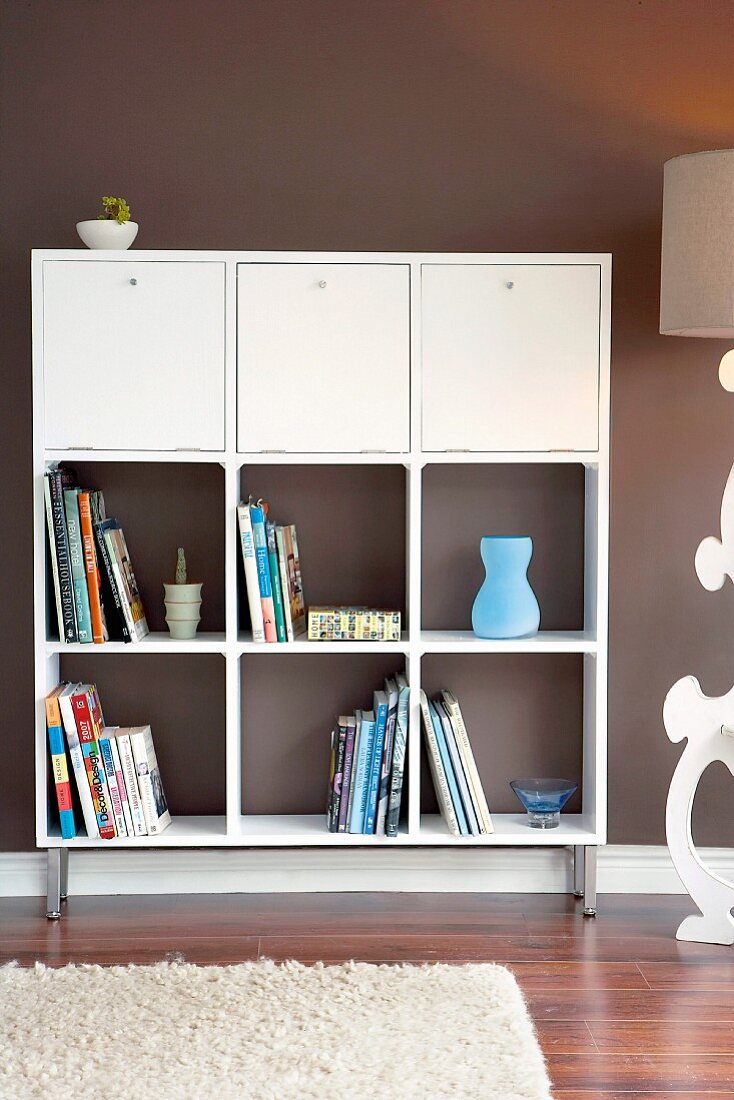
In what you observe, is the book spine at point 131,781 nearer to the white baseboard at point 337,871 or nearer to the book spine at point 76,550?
the white baseboard at point 337,871

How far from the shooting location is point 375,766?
118 inches

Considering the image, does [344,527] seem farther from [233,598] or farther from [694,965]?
[694,965]

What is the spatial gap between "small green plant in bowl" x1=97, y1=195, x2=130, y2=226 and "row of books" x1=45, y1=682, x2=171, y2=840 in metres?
1.19

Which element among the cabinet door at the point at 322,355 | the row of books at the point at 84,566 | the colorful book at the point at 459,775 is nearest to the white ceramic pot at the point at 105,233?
the cabinet door at the point at 322,355

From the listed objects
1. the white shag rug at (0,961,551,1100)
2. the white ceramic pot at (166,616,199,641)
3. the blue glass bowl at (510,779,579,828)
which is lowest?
the white shag rug at (0,961,551,1100)

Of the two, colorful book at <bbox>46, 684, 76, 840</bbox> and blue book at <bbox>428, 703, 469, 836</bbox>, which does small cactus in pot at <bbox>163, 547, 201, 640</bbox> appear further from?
blue book at <bbox>428, 703, 469, 836</bbox>

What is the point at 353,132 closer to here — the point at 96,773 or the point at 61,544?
the point at 61,544

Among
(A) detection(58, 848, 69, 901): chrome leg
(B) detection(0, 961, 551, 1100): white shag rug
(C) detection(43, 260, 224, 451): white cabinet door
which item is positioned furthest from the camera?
(A) detection(58, 848, 69, 901): chrome leg

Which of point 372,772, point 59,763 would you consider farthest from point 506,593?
point 59,763

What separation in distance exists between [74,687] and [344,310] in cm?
121

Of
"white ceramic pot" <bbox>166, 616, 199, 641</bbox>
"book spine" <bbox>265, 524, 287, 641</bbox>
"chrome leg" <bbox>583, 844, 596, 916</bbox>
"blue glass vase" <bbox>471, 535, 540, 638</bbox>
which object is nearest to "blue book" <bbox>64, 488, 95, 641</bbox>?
"white ceramic pot" <bbox>166, 616, 199, 641</bbox>

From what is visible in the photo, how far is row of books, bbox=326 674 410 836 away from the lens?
2986mm

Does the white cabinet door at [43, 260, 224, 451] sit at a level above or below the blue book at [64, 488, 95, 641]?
above

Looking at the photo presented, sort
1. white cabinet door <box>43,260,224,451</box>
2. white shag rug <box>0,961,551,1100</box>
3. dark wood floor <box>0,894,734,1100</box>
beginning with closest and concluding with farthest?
1. white shag rug <box>0,961,551,1100</box>
2. dark wood floor <box>0,894,734,1100</box>
3. white cabinet door <box>43,260,224,451</box>
